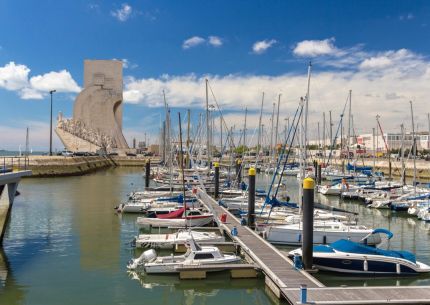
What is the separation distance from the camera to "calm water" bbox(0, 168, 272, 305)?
15.0 m

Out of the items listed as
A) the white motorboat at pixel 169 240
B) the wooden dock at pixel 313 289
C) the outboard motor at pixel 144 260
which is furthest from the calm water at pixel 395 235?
the outboard motor at pixel 144 260

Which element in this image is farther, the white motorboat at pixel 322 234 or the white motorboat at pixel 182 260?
the white motorboat at pixel 322 234

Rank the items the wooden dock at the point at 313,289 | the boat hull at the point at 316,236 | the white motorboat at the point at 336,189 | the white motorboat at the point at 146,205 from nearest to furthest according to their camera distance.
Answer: the wooden dock at the point at 313,289 < the boat hull at the point at 316,236 < the white motorboat at the point at 146,205 < the white motorboat at the point at 336,189

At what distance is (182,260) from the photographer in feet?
56.4

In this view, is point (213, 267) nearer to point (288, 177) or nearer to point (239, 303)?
point (239, 303)

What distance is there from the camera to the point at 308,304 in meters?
12.5

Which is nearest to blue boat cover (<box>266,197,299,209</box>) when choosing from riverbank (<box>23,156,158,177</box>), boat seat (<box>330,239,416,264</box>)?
boat seat (<box>330,239,416,264</box>)

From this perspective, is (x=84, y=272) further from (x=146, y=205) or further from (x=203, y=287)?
(x=146, y=205)

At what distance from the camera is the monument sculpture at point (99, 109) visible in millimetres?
123938

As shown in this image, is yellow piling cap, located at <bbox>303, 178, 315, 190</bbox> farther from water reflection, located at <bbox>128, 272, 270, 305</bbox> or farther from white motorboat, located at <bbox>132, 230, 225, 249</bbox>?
white motorboat, located at <bbox>132, 230, 225, 249</bbox>

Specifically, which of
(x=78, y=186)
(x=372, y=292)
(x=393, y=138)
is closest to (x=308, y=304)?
(x=372, y=292)

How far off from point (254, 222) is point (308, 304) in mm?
12247

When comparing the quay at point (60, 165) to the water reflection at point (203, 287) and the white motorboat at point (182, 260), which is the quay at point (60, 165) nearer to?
the white motorboat at point (182, 260)

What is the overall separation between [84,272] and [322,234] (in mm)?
10512
